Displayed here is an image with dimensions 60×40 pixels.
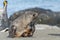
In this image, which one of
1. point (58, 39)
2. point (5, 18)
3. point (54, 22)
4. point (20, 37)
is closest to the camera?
point (58, 39)

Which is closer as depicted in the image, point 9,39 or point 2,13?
point 9,39

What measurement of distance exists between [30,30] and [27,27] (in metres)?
0.17

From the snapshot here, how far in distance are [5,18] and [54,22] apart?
4.57 meters

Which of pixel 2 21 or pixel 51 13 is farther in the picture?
pixel 51 13

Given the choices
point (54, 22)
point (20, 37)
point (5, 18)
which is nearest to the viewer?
point (20, 37)

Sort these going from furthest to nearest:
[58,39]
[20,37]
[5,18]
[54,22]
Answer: [54,22] → [5,18] → [20,37] → [58,39]

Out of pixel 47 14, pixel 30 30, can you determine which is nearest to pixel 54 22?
pixel 47 14

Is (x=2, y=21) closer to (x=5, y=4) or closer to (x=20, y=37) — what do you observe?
(x=5, y=4)

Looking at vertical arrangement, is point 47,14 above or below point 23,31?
below

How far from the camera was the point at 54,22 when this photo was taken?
1593cm

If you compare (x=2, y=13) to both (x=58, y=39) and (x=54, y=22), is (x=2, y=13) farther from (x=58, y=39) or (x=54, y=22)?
(x=58, y=39)

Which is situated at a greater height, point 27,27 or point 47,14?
point 27,27

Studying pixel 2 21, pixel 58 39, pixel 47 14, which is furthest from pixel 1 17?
pixel 58 39

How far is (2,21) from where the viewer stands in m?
12.7
